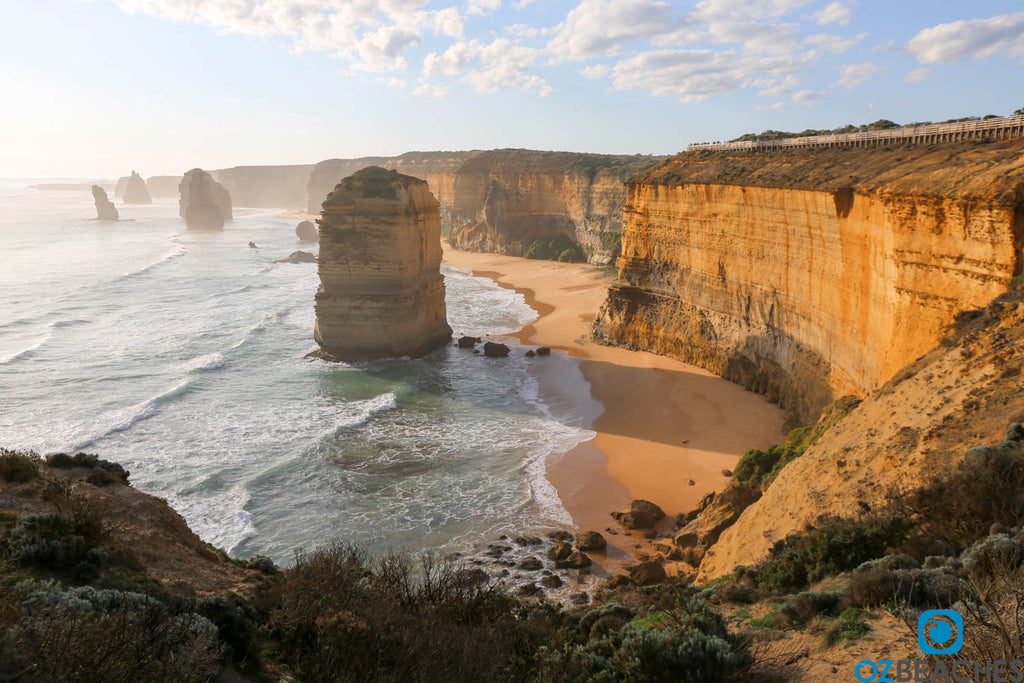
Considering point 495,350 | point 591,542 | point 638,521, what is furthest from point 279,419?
point 638,521

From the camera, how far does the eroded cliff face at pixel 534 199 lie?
68.6 metres

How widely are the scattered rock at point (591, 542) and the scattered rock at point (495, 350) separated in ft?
62.2

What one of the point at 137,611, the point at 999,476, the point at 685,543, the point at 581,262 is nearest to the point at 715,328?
the point at 685,543

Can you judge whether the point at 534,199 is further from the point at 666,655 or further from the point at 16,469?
the point at 666,655

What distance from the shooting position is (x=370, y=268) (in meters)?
33.3

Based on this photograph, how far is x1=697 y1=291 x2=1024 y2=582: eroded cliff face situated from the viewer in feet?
36.0

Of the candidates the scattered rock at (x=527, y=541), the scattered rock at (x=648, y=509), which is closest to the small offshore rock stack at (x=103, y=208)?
the scattered rock at (x=527, y=541)

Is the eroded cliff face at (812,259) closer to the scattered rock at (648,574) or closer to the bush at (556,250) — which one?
the scattered rock at (648,574)

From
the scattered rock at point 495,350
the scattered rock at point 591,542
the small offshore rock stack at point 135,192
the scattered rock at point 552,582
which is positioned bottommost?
the scattered rock at point 552,582

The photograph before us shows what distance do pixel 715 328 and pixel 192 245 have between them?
7705 cm

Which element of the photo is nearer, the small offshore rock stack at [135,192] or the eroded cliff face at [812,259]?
the eroded cliff face at [812,259]

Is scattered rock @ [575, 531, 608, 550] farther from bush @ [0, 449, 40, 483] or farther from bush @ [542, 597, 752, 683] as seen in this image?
bush @ [0, 449, 40, 483]

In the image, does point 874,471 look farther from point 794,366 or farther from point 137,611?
point 794,366

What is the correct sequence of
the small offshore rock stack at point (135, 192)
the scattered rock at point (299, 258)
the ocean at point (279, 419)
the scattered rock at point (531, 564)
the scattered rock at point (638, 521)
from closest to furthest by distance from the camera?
1. the scattered rock at point (531, 564)
2. the scattered rock at point (638, 521)
3. the ocean at point (279, 419)
4. the scattered rock at point (299, 258)
5. the small offshore rock stack at point (135, 192)
